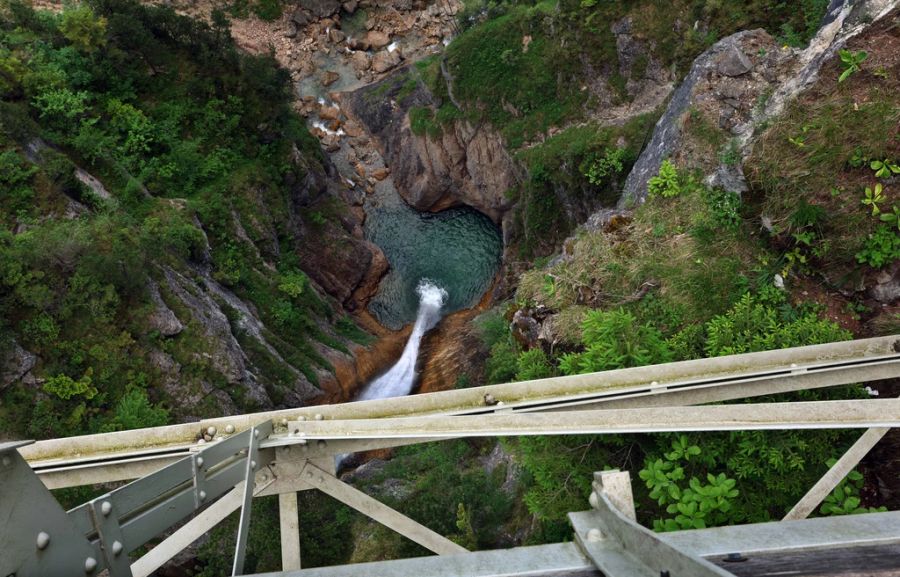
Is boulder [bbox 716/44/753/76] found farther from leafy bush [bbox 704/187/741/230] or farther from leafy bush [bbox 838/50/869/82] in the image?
leafy bush [bbox 704/187/741/230]

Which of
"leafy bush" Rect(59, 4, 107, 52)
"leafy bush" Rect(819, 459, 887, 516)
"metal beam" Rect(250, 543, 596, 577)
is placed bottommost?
"leafy bush" Rect(819, 459, 887, 516)

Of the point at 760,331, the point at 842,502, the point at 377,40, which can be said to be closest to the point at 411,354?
the point at 760,331

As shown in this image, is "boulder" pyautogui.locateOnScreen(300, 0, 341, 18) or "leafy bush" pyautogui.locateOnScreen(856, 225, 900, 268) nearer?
"leafy bush" pyautogui.locateOnScreen(856, 225, 900, 268)

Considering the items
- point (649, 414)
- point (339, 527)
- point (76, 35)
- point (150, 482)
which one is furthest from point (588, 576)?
point (76, 35)

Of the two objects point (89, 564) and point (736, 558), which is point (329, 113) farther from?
point (736, 558)

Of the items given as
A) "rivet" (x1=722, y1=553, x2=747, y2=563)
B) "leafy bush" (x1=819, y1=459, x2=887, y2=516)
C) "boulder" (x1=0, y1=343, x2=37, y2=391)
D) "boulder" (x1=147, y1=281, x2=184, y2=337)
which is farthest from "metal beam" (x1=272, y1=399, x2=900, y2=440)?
"boulder" (x1=147, y1=281, x2=184, y2=337)

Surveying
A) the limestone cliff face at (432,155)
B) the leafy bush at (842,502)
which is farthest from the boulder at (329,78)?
the leafy bush at (842,502)
